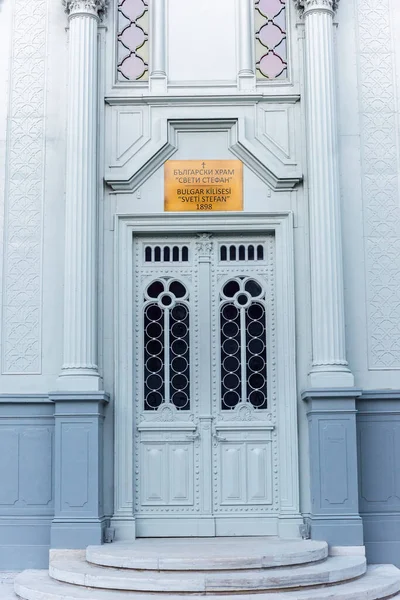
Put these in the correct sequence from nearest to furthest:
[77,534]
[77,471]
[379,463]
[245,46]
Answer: [77,534] → [77,471] → [379,463] → [245,46]

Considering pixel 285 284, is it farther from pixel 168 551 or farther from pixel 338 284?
pixel 168 551

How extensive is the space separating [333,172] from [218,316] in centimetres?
194

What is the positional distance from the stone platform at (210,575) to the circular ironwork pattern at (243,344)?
5.52 ft

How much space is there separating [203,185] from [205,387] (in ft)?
7.12

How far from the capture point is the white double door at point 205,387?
9516 mm

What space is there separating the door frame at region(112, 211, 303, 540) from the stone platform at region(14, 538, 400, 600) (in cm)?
79

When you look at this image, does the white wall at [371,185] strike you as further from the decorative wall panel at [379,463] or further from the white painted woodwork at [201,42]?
the white painted woodwork at [201,42]

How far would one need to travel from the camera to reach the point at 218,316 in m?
9.83

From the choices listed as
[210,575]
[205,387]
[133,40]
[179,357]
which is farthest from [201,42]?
[210,575]

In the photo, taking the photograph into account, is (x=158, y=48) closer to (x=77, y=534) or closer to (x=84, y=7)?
(x=84, y=7)

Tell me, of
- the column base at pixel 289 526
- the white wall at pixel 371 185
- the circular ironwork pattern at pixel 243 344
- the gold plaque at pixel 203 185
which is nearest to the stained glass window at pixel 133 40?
the gold plaque at pixel 203 185

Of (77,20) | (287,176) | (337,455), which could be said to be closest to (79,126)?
(77,20)

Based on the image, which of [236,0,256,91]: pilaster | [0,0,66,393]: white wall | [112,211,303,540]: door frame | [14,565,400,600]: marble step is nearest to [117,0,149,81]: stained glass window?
[0,0,66,393]: white wall

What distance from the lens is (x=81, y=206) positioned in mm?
9531
